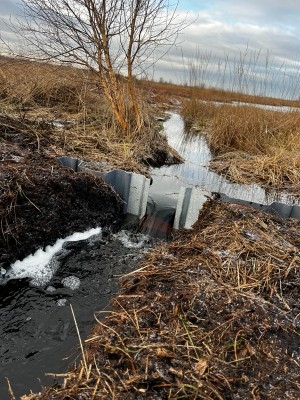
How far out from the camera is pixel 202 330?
1927 millimetres

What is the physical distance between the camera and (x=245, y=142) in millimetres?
8102

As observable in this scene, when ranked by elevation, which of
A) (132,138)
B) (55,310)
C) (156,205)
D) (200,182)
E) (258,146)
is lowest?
(55,310)

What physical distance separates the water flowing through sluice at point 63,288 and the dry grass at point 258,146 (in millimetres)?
2078

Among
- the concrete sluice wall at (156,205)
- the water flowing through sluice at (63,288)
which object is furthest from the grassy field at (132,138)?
the water flowing through sluice at (63,288)

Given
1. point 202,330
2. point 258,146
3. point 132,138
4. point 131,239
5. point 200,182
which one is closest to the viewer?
point 202,330

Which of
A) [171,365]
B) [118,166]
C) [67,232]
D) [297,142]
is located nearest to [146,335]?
[171,365]

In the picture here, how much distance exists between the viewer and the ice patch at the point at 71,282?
2.90 m

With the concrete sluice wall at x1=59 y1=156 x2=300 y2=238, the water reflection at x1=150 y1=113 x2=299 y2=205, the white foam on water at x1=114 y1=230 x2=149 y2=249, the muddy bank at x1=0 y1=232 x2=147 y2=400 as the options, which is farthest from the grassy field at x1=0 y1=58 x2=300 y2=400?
the water reflection at x1=150 y1=113 x2=299 y2=205

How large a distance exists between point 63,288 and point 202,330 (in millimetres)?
1378

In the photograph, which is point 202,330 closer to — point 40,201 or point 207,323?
point 207,323

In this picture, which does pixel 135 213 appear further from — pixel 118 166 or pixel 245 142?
pixel 245 142

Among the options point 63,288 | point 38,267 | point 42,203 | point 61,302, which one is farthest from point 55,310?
point 42,203

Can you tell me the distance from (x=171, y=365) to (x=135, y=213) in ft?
9.48

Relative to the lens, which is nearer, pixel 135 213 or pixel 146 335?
pixel 146 335
